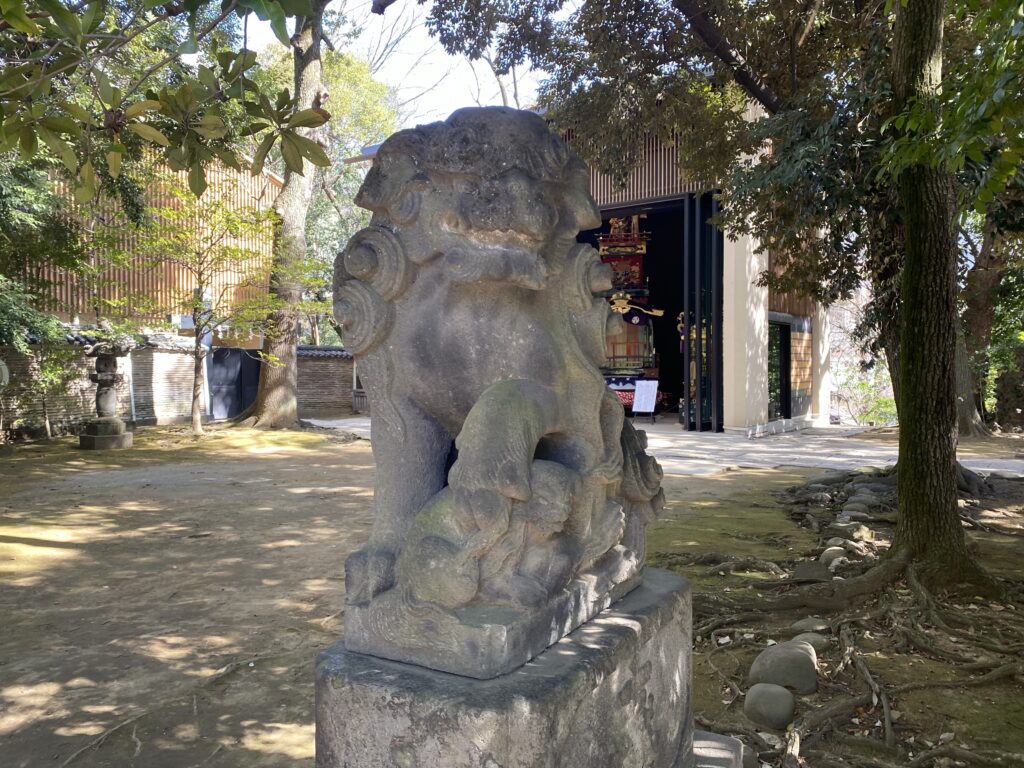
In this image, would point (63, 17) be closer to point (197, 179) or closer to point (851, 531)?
point (197, 179)

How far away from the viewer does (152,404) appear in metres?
15.1

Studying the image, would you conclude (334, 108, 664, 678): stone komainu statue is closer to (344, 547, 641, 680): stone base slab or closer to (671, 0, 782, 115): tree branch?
(344, 547, 641, 680): stone base slab

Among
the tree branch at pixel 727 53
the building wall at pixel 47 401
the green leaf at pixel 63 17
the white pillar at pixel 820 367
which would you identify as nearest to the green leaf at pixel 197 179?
the green leaf at pixel 63 17

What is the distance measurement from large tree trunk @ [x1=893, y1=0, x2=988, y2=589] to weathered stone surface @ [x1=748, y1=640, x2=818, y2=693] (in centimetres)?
132

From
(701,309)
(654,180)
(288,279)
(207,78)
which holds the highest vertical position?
(654,180)

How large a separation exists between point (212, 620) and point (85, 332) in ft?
31.3

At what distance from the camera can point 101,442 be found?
38.0 ft

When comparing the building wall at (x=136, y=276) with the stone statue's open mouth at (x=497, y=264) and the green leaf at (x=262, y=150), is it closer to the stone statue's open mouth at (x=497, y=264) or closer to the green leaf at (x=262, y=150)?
the green leaf at (x=262, y=150)

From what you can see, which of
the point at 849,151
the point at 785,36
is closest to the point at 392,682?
the point at 849,151

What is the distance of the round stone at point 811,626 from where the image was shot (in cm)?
368

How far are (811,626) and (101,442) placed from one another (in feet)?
36.3

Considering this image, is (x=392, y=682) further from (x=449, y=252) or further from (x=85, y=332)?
(x=85, y=332)

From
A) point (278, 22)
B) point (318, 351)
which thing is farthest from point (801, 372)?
point (278, 22)

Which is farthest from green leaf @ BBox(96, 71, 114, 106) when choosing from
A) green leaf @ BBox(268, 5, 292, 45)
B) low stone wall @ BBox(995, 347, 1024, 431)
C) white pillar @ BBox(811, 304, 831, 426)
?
white pillar @ BBox(811, 304, 831, 426)
